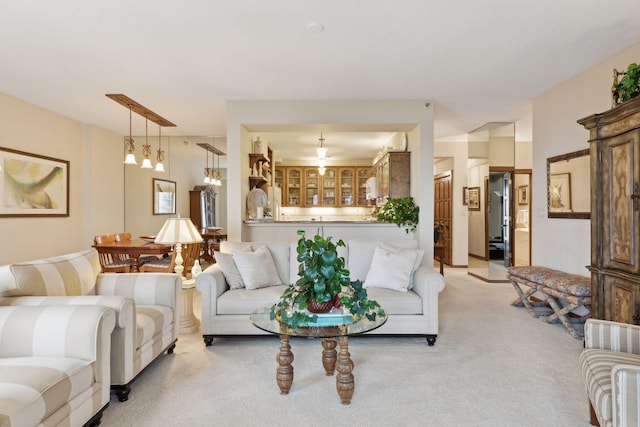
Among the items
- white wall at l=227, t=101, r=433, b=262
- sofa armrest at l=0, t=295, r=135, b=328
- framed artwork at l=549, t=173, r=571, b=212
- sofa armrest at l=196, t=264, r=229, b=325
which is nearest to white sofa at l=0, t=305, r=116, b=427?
sofa armrest at l=0, t=295, r=135, b=328

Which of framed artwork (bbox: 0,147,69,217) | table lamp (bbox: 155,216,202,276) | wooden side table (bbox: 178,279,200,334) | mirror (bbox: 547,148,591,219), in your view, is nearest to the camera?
table lamp (bbox: 155,216,202,276)

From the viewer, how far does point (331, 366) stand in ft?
8.55

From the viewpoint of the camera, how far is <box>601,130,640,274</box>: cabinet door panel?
2494mm

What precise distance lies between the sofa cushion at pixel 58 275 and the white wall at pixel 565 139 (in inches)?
184

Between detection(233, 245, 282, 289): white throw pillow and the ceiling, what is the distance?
187 cm

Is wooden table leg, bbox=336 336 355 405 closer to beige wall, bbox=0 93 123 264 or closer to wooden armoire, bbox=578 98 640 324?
wooden armoire, bbox=578 98 640 324

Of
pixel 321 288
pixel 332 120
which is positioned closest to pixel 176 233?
pixel 321 288

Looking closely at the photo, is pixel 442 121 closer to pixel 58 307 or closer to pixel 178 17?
pixel 178 17

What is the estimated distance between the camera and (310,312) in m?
2.36

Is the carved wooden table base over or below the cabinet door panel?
below

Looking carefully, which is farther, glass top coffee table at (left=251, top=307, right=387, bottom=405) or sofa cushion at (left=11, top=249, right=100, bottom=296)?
sofa cushion at (left=11, top=249, right=100, bottom=296)

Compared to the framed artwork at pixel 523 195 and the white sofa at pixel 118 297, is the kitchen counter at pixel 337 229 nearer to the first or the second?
the white sofa at pixel 118 297

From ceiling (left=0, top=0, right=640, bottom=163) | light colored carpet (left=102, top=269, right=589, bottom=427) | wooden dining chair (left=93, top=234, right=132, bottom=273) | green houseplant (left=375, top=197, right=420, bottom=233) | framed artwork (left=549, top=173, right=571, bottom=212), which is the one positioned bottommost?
light colored carpet (left=102, top=269, right=589, bottom=427)

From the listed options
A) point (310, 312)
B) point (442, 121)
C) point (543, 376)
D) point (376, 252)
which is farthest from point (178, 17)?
point (442, 121)
